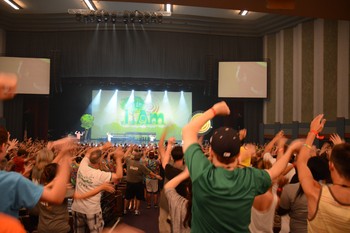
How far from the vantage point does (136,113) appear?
1838 centimetres

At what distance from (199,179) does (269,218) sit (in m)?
1.31

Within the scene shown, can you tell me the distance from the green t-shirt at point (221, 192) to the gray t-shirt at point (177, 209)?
66cm

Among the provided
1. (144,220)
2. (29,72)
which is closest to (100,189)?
(144,220)

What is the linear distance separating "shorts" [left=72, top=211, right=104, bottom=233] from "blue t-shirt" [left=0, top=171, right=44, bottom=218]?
8.91 ft

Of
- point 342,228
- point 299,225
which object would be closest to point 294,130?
point 299,225

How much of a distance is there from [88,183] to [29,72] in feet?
48.8

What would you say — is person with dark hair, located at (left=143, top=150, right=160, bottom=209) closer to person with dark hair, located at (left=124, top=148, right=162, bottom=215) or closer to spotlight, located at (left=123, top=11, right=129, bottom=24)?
person with dark hair, located at (left=124, top=148, right=162, bottom=215)

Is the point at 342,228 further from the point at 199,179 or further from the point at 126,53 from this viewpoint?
the point at 126,53

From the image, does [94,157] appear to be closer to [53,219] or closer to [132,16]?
[53,219]

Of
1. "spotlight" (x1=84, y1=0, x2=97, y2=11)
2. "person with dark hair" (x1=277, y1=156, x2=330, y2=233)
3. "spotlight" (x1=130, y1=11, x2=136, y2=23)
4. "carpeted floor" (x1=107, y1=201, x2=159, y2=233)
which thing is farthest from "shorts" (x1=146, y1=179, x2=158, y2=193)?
"spotlight" (x1=84, y1=0, x2=97, y2=11)

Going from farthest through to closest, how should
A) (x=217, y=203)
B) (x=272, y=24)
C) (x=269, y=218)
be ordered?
(x=272, y=24) < (x=269, y=218) < (x=217, y=203)

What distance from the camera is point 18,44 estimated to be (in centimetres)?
1884

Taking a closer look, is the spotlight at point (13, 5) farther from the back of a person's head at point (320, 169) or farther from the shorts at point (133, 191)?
the back of a person's head at point (320, 169)

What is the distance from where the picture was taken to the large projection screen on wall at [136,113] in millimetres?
18219
